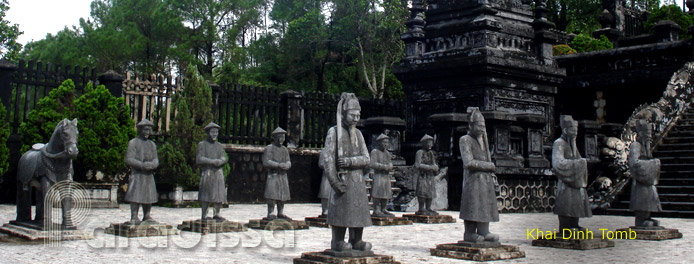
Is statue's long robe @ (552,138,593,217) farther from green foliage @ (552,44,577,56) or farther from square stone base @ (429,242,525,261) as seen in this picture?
green foliage @ (552,44,577,56)

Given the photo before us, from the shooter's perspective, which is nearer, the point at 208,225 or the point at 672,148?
the point at 208,225

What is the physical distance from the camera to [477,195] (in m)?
7.98

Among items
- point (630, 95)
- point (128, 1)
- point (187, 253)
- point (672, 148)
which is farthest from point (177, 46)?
point (187, 253)

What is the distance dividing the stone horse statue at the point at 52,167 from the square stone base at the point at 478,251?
5151 mm

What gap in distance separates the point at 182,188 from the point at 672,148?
11540 mm

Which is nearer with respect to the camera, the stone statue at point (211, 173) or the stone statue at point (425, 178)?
the stone statue at point (211, 173)

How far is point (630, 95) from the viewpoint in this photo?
19.2 m

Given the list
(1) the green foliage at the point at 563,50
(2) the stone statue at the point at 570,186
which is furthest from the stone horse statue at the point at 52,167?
(1) the green foliage at the point at 563,50

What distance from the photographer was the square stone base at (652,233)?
966cm

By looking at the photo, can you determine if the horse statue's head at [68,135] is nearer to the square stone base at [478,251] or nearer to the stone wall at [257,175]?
the square stone base at [478,251]

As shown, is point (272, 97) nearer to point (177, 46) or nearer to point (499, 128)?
point (499, 128)

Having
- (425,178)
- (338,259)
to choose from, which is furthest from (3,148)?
(338,259)

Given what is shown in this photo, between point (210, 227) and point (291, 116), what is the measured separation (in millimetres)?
8568

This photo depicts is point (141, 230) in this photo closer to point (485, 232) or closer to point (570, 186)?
point (485, 232)
